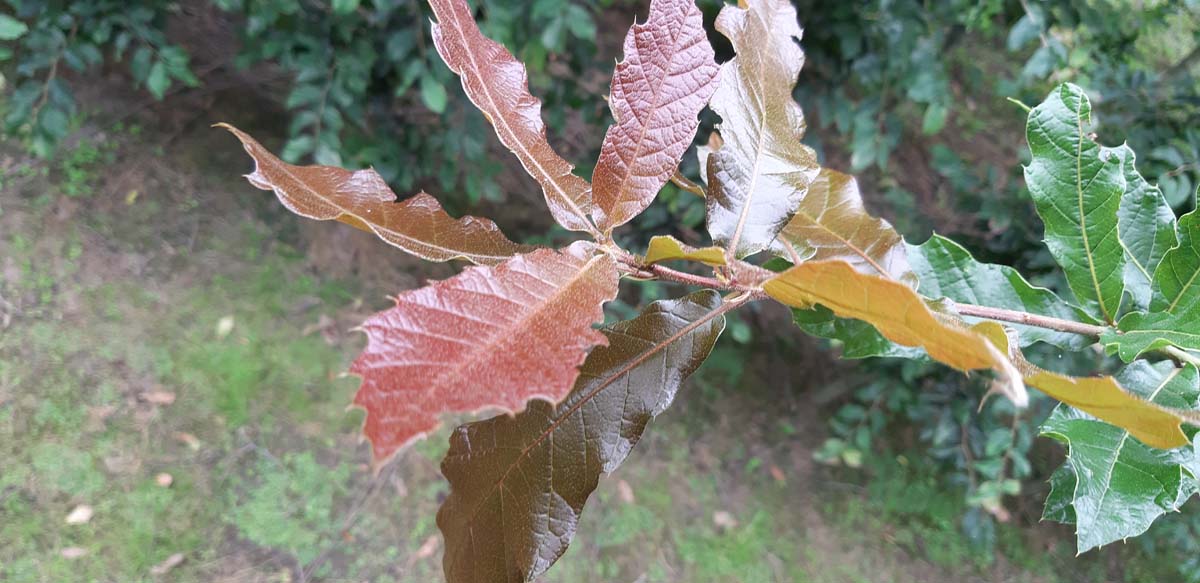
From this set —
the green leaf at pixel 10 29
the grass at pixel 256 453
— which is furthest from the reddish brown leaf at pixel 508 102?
the grass at pixel 256 453

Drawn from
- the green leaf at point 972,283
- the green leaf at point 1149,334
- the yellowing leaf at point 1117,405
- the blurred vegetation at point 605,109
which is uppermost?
the yellowing leaf at point 1117,405

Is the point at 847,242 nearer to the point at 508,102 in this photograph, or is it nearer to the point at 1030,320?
the point at 1030,320

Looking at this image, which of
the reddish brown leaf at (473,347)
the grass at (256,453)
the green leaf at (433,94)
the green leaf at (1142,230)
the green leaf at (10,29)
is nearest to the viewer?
the reddish brown leaf at (473,347)

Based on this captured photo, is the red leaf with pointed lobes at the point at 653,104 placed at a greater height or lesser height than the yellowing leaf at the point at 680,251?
greater

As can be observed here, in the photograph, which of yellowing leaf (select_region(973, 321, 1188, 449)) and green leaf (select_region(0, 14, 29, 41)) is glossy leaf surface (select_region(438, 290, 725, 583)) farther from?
green leaf (select_region(0, 14, 29, 41))

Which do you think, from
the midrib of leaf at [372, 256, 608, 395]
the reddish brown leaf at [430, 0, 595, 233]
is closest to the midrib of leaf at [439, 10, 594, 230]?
the reddish brown leaf at [430, 0, 595, 233]

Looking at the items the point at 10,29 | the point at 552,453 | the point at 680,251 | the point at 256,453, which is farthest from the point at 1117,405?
the point at 256,453

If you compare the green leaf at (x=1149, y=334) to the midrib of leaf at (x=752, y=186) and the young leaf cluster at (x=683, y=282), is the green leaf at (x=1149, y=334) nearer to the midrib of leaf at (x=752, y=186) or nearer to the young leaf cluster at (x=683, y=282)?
the young leaf cluster at (x=683, y=282)
